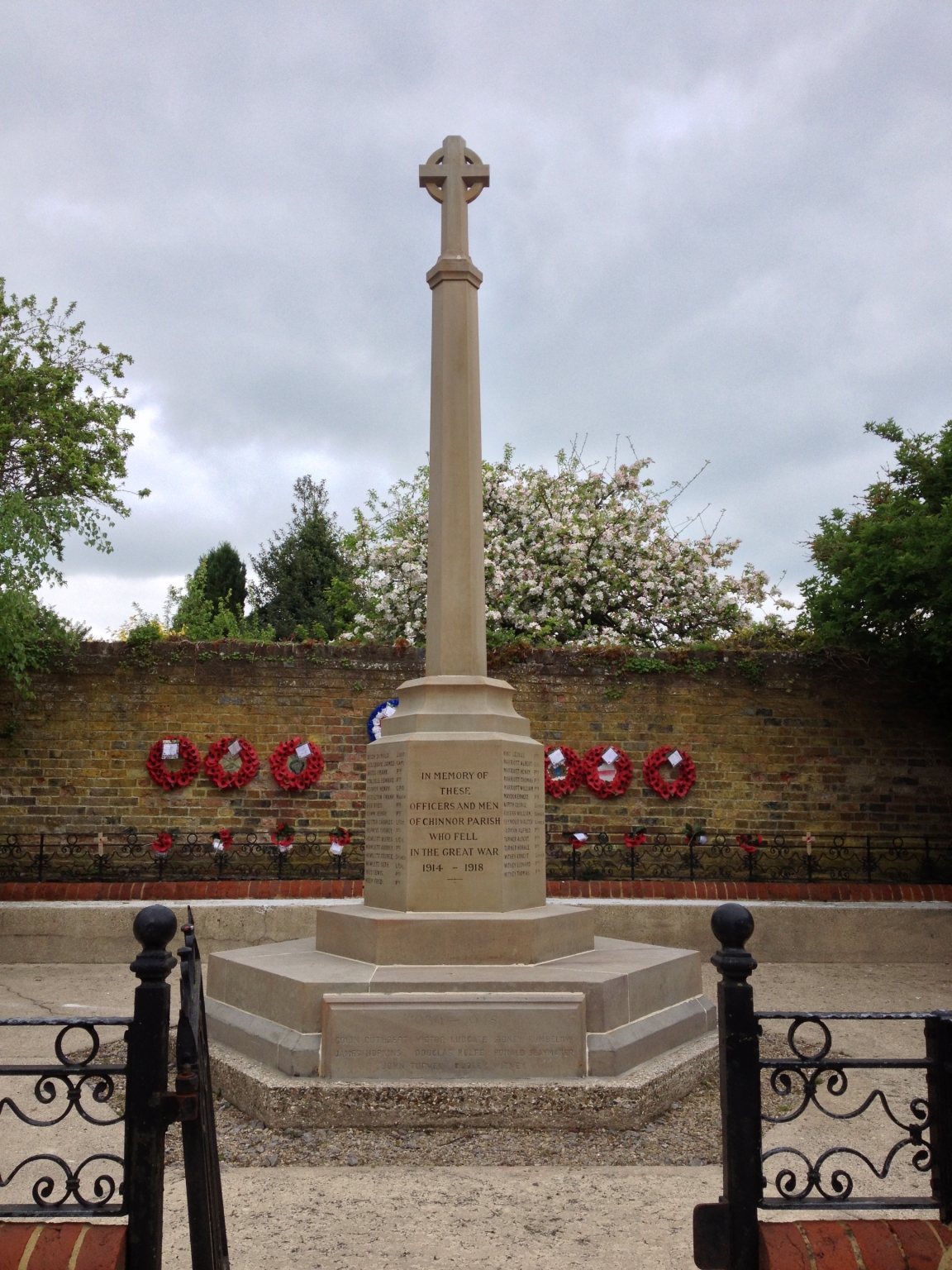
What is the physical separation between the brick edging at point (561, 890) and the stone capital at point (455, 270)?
519 cm

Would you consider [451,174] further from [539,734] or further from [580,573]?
[580,573]

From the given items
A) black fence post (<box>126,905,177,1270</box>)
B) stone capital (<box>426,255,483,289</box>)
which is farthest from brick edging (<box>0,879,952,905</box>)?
black fence post (<box>126,905,177,1270</box>)

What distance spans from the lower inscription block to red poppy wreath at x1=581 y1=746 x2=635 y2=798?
589cm

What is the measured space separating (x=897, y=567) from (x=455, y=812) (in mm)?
5735

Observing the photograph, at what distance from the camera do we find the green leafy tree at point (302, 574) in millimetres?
30453

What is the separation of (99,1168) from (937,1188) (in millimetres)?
3155

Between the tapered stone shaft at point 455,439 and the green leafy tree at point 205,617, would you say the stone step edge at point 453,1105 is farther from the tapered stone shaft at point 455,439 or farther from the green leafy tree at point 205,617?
the green leafy tree at point 205,617

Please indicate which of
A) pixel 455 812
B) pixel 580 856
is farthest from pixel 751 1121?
pixel 580 856

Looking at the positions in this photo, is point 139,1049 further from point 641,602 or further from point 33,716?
point 641,602

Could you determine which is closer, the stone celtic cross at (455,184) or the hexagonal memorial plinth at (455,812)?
the hexagonal memorial plinth at (455,812)

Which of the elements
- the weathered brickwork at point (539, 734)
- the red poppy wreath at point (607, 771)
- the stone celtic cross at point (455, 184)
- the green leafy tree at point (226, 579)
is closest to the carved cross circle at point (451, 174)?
the stone celtic cross at point (455, 184)

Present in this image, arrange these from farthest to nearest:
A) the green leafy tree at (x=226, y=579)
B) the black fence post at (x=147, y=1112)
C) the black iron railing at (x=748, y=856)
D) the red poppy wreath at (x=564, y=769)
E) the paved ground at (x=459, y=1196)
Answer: the green leafy tree at (x=226, y=579)
the red poppy wreath at (x=564, y=769)
the black iron railing at (x=748, y=856)
the paved ground at (x=459, y=1196)
the black fence post at (x=147, y=1112)

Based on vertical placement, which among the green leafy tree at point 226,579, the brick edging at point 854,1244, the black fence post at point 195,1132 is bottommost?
the brick edging at point 854,1244

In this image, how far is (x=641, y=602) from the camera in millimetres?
14688
